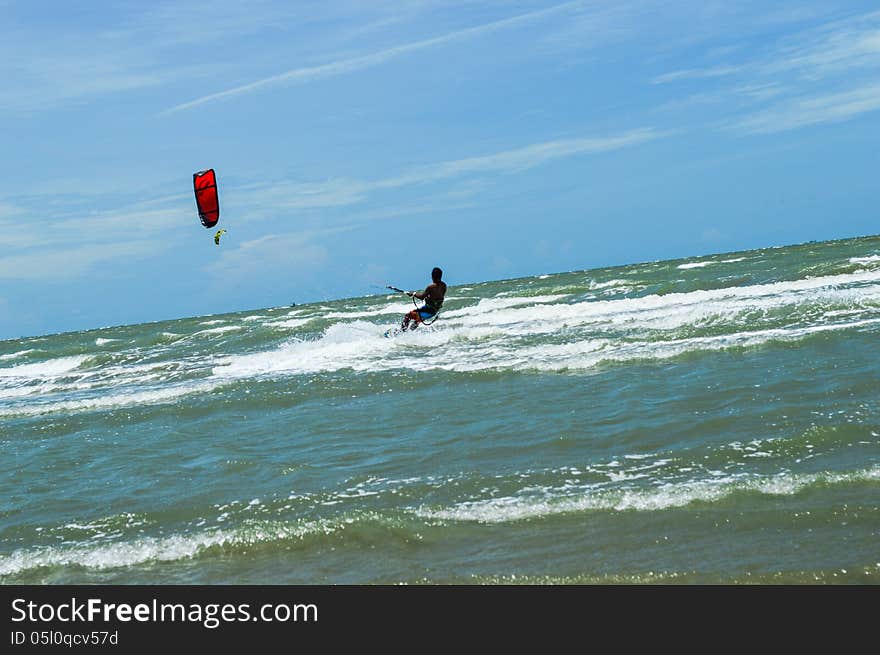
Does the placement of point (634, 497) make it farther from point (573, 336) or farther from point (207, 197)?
point (573, 336)

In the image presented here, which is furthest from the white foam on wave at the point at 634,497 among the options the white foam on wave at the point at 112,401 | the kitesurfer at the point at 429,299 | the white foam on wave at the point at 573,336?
the kitesurfer at the point at 429,299

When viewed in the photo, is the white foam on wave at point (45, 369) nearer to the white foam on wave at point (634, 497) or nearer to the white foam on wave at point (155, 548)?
the white foam on wave at point (155, 548)

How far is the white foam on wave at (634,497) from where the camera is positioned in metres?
6.05

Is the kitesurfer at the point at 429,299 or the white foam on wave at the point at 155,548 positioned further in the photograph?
the kitesurfer at the point at 429,299

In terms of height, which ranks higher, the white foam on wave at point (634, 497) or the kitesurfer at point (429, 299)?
the kitesurfer at point (429, 299)

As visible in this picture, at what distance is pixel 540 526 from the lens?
19.3 feet

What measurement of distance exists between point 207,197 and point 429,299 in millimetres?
6920

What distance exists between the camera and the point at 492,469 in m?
7.48

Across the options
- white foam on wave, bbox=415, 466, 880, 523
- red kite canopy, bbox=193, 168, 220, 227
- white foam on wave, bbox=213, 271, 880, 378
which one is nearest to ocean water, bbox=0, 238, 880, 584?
white foam on wave, bbox=415, 466, 880, 523

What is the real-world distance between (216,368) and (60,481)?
11.2m

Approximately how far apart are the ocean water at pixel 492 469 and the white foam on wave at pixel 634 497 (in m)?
0.02

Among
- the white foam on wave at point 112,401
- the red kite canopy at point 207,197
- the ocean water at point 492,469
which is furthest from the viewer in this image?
the white foam on wave at point 112,401

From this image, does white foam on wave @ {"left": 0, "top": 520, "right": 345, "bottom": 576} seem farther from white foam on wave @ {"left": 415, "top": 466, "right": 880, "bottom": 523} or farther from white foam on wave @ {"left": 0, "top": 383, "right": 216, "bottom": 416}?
white foam on wave @ {"left": 0, "top": 383, "right": 216, "bottom": 416}
